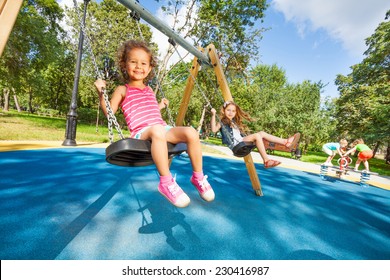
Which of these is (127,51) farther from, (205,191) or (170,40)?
(205,191)

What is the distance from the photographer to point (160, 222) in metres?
2.45

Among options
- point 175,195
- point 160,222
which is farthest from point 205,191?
point 160,222

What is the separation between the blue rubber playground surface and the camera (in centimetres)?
192

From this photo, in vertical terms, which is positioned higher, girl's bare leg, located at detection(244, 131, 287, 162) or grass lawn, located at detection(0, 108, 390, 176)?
girl's bare leg, located at detection(244, 131, 287, 162)

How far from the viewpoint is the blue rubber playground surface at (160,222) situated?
192 cm

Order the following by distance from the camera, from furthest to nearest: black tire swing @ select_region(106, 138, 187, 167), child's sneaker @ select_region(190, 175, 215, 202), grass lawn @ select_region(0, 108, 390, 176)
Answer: grass lawn @ select_region(0, 108, 390, 176) < child's sneaker @ select_region(190, 175, 215, 202) < black tire swing @ select_region(106, 138, 187, 167)

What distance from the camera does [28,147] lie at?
600 cm

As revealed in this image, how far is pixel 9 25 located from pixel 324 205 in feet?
15.0

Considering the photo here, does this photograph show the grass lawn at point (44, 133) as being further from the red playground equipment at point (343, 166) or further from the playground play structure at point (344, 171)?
the red playground equipment at point (343, 166)

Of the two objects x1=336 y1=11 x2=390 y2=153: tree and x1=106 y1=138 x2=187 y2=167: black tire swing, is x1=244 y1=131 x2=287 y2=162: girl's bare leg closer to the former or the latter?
x1=106 y1=138 x2=187 y2=167: black tire swing

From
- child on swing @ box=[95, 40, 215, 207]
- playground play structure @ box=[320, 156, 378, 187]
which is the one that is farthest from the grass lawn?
child on swing @ box=[95, 40, 215, 207]
